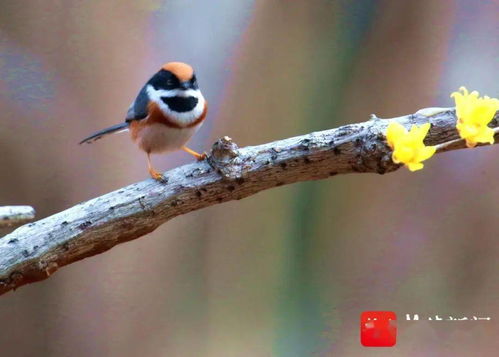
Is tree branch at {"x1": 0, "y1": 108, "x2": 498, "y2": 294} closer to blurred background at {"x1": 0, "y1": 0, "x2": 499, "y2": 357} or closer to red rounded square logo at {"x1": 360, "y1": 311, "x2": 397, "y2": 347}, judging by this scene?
blurred background at {"x1": 0, "y1": 0, "x2": 499, "y2": 357}

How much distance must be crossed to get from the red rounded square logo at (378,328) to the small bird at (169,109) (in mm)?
741

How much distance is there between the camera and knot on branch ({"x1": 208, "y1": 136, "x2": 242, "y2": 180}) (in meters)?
1.04

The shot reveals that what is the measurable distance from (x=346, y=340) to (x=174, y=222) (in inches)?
23.5

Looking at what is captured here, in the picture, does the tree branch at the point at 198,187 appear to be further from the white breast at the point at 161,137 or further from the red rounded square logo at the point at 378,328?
the red rounded square logo at the point at 378,328

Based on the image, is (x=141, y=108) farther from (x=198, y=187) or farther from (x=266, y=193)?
(x=266, y=193)

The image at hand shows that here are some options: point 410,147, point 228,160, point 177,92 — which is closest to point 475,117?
point 410,147

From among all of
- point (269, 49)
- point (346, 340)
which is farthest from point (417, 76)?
point (346, 340)

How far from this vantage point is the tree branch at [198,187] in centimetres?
102

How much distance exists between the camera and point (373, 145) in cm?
100

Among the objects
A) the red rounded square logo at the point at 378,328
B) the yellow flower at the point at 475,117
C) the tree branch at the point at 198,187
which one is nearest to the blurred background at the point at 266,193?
the red rounded square logo at the point at 378,328

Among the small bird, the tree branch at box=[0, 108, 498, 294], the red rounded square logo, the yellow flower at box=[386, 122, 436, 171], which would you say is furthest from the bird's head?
the red rounded square logo

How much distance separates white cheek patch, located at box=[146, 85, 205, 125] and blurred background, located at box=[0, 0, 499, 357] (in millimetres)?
320

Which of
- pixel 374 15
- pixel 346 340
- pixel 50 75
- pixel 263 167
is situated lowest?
pixel 346 340

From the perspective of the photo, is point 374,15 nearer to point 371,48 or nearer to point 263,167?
point 371,48
